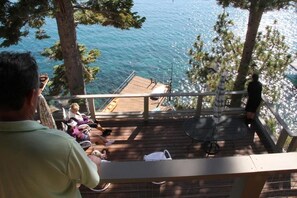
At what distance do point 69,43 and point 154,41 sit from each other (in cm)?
3128

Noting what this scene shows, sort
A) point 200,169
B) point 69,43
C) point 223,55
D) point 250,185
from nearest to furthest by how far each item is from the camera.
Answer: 1. point 200,169
2. point 250,185
3. point 69,43
4. point 223,55

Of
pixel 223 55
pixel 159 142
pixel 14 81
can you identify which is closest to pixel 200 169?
pixel 14 81

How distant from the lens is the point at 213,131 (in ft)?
19.7

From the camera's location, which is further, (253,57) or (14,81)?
(253,57)

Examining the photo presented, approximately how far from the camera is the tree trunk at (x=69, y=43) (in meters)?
7.75

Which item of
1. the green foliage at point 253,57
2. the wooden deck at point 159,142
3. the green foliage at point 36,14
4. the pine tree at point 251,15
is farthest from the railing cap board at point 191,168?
the green foliage at point 253,57

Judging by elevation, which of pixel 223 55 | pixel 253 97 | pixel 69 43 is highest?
pixel 69 43

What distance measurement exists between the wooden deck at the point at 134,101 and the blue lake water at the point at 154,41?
13.2 ft

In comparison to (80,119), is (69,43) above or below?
above

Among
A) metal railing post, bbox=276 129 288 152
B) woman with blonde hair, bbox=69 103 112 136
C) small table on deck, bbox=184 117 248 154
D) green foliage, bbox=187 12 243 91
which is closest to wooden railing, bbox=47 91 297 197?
small table on deck, bbox=184 117 248 154

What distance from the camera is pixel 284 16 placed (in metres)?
38.3

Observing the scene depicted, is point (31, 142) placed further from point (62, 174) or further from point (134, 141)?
point (134, 141)

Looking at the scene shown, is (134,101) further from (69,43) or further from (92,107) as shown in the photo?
(92,107)

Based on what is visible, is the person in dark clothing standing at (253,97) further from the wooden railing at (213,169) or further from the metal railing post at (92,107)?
the wooden railing at (213,169)
